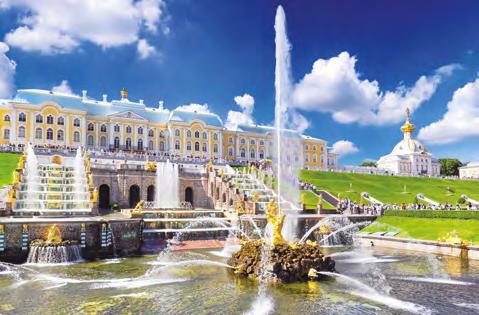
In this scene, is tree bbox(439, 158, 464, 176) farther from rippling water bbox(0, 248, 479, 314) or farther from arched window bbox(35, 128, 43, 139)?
rippling water bbox(0, 248, 479, 314)

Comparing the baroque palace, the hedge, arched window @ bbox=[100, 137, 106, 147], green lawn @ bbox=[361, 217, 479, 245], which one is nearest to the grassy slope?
the hedge

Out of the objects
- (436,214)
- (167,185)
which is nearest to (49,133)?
(167,185)

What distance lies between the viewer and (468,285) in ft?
54.3

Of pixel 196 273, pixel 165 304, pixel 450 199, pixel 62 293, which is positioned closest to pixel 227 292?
pixel 165 304

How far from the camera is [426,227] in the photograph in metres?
30.7

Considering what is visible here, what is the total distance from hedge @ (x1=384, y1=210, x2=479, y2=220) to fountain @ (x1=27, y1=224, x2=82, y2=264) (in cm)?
2654

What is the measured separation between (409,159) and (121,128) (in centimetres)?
7823

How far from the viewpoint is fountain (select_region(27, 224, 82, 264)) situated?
21859 mm

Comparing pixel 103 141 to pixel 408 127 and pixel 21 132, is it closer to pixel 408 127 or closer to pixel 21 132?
pixel 21 132

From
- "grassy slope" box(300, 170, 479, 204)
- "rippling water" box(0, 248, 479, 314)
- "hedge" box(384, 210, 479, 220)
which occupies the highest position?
"grassy slope" box(300, 170, 479, 204)

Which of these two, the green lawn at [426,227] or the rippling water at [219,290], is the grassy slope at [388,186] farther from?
the rippling water at [219,290]

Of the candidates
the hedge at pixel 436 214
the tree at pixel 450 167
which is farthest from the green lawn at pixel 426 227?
the tree at pixel 450 167

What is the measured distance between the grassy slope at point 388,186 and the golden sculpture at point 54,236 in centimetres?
3695

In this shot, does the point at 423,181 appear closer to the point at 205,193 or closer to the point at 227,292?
the point at 205,193
